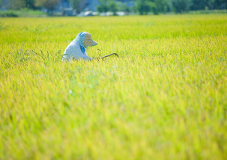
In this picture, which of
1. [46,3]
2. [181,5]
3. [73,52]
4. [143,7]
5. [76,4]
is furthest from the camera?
[76,4]

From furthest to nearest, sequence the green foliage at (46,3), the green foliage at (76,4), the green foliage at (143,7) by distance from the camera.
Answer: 1. the green foliage at (76,4)
2. the green foliage at (46,3)
3. the green foliage at (143,7)

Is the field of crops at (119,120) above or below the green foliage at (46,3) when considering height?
below

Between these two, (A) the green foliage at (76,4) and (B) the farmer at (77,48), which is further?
(A) the green foliage at (76,4)

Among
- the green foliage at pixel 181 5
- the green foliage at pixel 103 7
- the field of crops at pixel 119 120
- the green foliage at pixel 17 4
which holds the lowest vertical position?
the field of crops at pixel 119 120

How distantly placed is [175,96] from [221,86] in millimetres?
614

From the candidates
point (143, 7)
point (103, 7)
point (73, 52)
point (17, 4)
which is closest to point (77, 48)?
point (73, 52)

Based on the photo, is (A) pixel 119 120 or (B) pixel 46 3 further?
(B) pixel 46 3

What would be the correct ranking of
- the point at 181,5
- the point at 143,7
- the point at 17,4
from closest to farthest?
the point at 181,5 < the point at 143,7 < the point at 17,4

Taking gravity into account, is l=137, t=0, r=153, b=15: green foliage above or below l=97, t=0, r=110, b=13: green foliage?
below

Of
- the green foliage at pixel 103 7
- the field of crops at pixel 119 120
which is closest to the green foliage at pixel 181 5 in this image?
the green foliage at pixel 103 7

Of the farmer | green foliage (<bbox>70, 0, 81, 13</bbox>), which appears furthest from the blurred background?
the farmer

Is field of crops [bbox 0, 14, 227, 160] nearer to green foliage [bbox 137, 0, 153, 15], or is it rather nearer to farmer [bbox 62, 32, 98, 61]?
A: farmer [bbox 62, 32, 98, 61]

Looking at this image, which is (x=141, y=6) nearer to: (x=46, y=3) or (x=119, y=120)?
(x=46, y=3)

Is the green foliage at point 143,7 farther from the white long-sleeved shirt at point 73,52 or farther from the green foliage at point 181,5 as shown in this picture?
the white long-sleeved shirt at point 73,52
